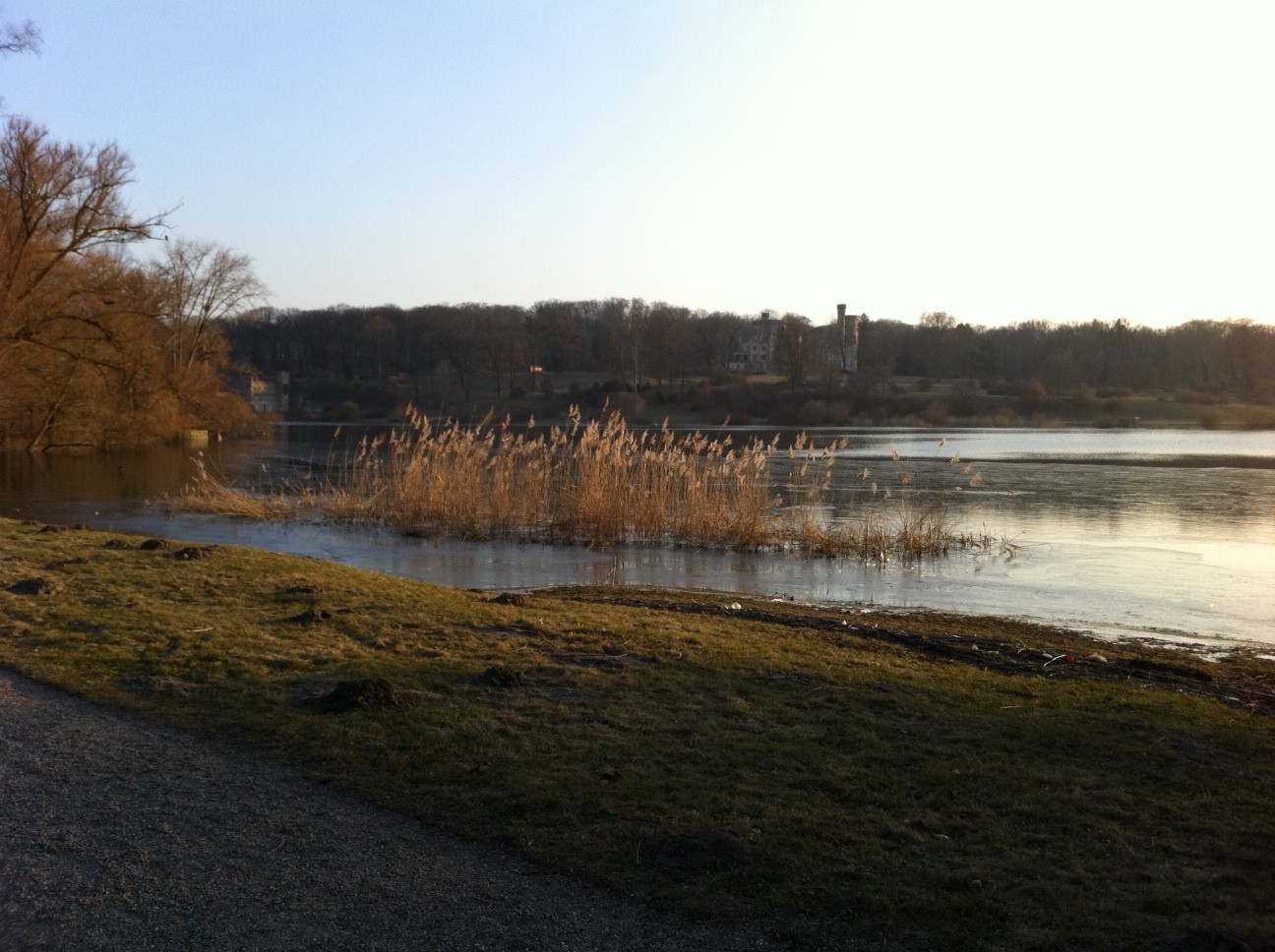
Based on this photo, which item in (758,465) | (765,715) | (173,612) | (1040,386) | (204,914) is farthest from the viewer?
(1040,386)

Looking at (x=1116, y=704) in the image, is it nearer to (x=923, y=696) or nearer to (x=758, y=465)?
(x=923, y=696)

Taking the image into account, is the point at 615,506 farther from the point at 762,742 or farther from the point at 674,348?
the point at 674,348

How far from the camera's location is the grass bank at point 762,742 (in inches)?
154

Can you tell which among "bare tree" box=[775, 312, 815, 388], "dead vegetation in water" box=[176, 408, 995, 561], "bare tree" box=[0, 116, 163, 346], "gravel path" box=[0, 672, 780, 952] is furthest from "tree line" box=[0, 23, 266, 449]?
"bare tree" box=[775, 312, 815, 388]

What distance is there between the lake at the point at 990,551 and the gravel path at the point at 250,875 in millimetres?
8392

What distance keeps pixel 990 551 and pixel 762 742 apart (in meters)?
12.2

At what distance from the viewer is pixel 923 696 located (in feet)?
A: 22.2

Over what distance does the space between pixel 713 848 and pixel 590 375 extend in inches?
3919

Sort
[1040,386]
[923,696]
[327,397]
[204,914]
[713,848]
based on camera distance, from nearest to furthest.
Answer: [204,914] < [713,848] < [923,696] < [1040,386] < [327,397]

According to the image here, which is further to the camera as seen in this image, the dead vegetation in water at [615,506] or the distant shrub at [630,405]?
the distant shrub at [630,405]

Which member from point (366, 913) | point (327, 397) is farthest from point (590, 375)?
point (366, 913)

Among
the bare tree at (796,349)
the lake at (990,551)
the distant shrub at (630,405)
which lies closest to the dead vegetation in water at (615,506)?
the lake at (990,551)

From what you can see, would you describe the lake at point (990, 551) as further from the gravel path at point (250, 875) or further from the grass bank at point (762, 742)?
the gravel path at point (250, 875)

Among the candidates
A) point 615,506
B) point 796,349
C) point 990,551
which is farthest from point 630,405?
point 990,551
